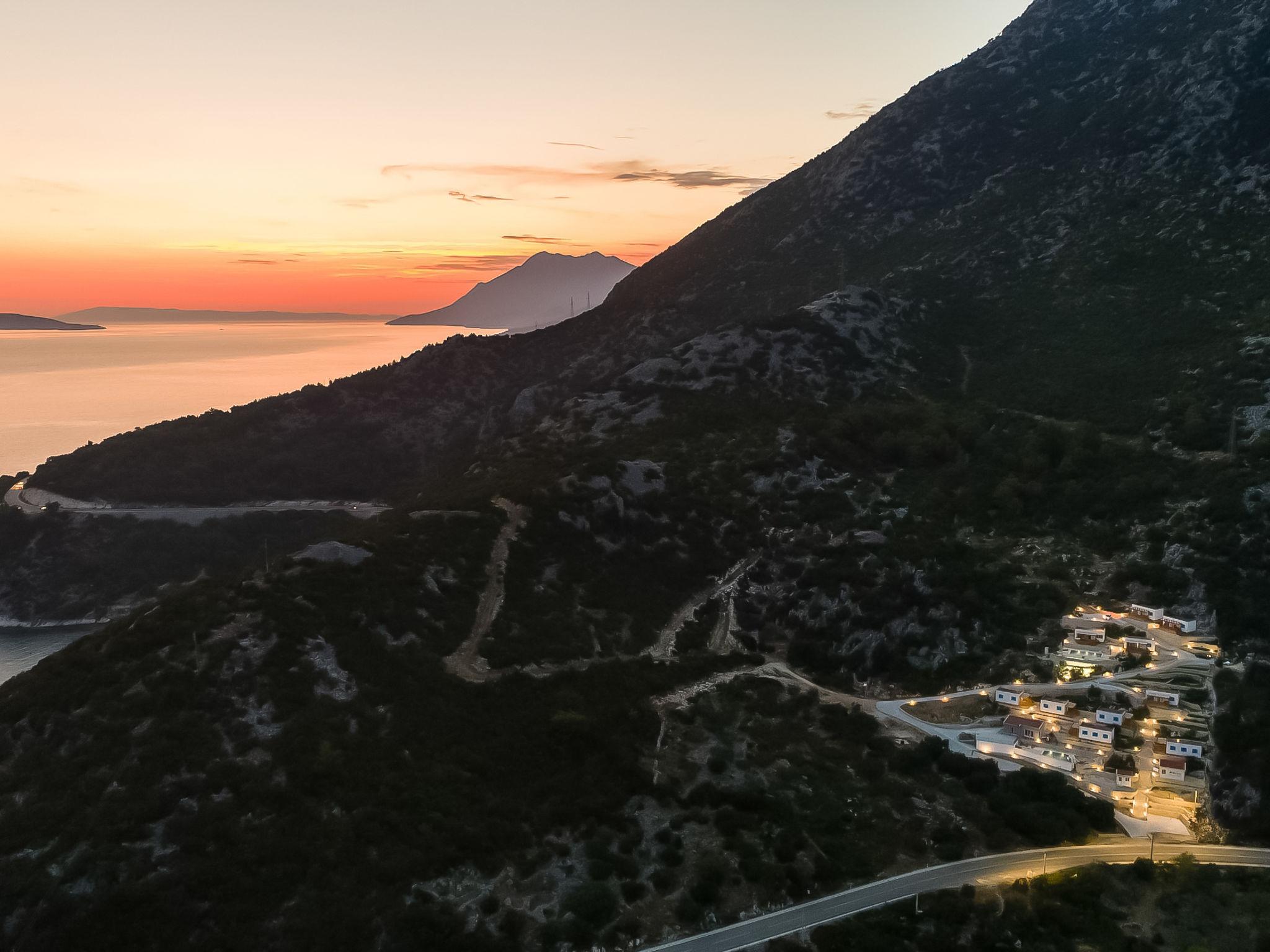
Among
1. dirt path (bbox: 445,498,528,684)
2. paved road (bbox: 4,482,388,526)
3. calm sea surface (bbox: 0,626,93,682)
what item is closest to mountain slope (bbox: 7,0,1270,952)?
dirt path (bbox: 445,498,528,684)

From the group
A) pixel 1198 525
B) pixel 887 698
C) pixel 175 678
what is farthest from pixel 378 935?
pixel 1198 525

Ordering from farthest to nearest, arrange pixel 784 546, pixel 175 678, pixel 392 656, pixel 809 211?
pixel 809 211
pixel 784 546
pixel 392 656
pixel 175 678

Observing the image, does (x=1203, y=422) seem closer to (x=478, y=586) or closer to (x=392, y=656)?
(x=478, y=586)

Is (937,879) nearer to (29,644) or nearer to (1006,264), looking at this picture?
(29,644)

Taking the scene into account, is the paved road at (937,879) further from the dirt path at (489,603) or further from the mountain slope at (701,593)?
the dirt path at (489,603)

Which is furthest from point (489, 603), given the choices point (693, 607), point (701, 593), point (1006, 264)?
point (1006, 264)

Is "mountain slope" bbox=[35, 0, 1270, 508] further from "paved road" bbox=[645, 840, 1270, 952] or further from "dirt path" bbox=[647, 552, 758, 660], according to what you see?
"paved road" bbox=[645, 840, 1270, 952]

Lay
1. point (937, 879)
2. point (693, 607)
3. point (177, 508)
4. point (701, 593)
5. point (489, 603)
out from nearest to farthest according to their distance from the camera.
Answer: point (937, 879), point (489, 603), point (693, 607), point (701, 593), point (177, 508)
